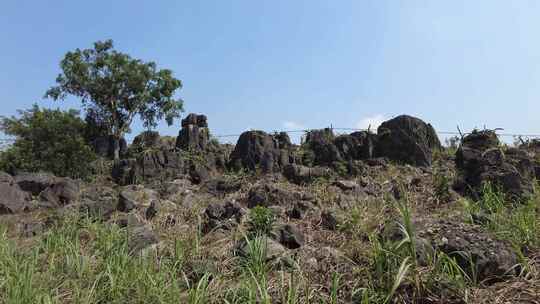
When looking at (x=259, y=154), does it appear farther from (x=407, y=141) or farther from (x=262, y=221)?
(x=262, y=221)

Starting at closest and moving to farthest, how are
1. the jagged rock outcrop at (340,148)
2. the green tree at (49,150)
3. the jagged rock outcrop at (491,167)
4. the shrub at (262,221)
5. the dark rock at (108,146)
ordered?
the shrub at (262,221)
the jagged rock outcrop at (491,167)
the jagged rock outcrop at (340,148)
the green tree at (49,150)
the dark rock at (108,146)

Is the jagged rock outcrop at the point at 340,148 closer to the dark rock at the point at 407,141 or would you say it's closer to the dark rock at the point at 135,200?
the dark rock at the point at 407,141

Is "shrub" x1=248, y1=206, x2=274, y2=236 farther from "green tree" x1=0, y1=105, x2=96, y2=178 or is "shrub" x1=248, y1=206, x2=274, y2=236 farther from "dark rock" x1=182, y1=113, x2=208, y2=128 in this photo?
"dark rock" x1=182, y1=113, x2=208, y2=128

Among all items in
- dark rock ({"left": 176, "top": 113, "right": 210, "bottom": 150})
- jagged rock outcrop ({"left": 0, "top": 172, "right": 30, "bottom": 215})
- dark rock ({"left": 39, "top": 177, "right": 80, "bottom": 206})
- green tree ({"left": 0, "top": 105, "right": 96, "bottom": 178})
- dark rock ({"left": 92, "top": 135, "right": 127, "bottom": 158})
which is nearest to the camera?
jagged rock outcrop ({"left": 0, "top": 172, "right": 30, "bottom": 215})

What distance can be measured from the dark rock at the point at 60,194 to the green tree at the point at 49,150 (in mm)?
5461

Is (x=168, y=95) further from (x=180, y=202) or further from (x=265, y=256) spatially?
(x=265, y=256)

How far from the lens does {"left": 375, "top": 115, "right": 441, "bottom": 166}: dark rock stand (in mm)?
11133

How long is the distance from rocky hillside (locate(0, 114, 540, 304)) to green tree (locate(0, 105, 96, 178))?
17.8 ft

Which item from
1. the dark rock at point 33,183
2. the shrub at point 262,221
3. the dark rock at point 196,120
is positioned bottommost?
the shrub at point 262,221

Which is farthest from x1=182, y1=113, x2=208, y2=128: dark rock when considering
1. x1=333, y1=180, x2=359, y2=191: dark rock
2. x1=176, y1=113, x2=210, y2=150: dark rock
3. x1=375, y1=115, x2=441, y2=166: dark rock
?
x1=333, y1=180, x2=359, y2=191: dark rock

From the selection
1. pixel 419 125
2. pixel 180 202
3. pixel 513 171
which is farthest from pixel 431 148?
pixel 180 202

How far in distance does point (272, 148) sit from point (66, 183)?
18.8 feet

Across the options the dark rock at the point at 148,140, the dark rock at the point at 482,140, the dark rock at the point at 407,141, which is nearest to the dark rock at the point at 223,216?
the dark rock at the point at 482,140

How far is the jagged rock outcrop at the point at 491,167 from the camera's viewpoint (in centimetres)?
639
